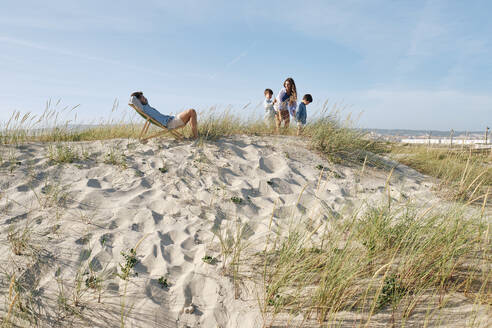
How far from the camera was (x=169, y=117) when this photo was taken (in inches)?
233

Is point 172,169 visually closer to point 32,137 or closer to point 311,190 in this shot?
point 311,190

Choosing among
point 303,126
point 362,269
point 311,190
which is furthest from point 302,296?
point 303,126

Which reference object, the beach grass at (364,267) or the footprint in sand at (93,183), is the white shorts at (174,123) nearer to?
the footprint in sand at (93,183)

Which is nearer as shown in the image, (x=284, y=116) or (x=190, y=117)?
(x=190, y=117)

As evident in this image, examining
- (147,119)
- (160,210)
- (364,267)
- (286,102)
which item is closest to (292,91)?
(286,102)

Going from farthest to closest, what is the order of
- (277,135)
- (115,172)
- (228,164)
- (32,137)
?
1. (277,135)
2. (32,137)
3. (228,164)
4. (115,172)

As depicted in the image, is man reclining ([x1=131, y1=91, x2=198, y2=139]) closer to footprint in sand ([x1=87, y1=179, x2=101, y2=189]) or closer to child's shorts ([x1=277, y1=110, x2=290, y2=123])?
footprint in sand ([x1=87, y1=179, x2=101, y2=189])

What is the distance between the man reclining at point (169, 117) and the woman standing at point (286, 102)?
242 centimetres

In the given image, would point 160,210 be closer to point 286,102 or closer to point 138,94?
point 138,94

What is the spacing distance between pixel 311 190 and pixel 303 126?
286 centimetres

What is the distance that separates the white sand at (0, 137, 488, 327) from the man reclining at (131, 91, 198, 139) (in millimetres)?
374

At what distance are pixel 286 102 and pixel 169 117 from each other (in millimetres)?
3050

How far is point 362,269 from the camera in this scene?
2529mm

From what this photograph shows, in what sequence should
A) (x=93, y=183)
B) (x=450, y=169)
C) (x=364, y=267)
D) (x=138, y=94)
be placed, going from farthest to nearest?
(x=450, y=169)
(x=138, y=94)
(x=93, y=183)
(x=364, y=267)
